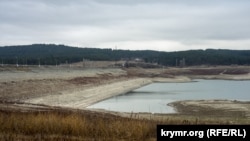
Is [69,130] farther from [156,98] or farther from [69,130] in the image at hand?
[156,98]

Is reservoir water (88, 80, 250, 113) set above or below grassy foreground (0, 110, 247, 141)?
below

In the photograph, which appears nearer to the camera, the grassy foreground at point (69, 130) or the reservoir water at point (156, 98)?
the grassy foreground at point (69, 130)

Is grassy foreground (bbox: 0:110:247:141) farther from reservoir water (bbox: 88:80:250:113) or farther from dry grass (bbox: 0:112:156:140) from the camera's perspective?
reservoir water (bbox: 88:80:250:113)

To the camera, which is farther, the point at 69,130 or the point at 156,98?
the point at 156,98

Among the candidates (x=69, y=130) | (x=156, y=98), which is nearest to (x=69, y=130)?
(x=69, y=130)

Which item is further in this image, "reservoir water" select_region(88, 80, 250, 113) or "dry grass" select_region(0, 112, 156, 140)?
"reservoir water" select_region(88, 80, 250, 113)

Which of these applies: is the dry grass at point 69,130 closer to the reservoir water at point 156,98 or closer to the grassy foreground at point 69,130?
the grassy foreground at point 69,130

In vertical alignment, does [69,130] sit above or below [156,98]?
above

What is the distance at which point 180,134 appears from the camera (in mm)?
6746

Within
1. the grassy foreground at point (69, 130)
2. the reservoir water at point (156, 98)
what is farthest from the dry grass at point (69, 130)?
the reservoir water at point (156, 98)

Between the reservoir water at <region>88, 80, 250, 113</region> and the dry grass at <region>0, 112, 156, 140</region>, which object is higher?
the dry grass at <region>0, 112, 156, 140</region>

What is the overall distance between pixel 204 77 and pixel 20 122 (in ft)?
411

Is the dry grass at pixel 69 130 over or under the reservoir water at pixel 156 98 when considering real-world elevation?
over

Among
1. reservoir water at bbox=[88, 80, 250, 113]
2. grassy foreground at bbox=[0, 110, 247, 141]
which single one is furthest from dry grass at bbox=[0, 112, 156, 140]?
reservoir water at bbox=[88, 80, 250, 113]
